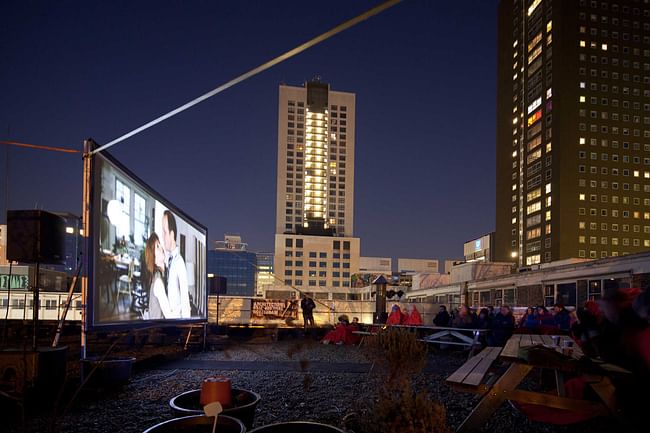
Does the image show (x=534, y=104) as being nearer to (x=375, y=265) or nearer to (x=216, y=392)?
(x=375, y=265)

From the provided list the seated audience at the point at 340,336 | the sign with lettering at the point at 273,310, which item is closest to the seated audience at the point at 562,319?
the seated audience at the point at 340,336

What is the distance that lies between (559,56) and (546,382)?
3960 inches

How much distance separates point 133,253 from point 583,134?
327ft

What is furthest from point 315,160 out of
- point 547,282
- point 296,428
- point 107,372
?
point 296,428

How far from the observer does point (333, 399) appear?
7254 millimetres

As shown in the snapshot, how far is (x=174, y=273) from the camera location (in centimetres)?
1153

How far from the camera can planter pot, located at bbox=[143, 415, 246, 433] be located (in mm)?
3352

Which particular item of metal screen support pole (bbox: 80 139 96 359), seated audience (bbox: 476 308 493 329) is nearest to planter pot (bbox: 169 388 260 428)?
metal screen support pole (bbox: 80 139 96 359)

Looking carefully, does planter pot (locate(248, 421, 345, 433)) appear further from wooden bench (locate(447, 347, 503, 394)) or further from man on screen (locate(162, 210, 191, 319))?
man on screen (locate(162, 210, 191, 319))

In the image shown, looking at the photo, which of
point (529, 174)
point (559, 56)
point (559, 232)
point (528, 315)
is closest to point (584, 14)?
point (559, 56)

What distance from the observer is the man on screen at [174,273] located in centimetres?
1102

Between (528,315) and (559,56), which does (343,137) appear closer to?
(559,56)

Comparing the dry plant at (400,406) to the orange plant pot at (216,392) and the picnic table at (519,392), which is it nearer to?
the picnic table at (519,392)

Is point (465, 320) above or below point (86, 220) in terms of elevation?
below
